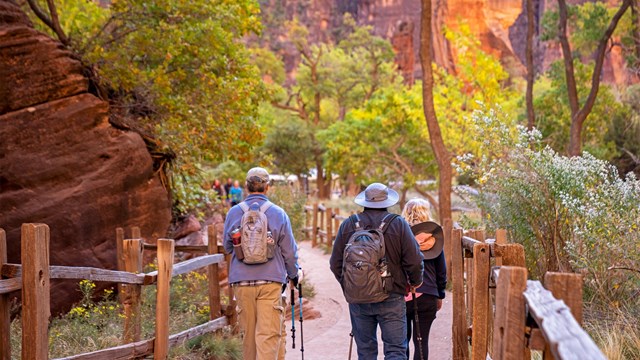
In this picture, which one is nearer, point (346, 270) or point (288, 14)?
point (346, 270)

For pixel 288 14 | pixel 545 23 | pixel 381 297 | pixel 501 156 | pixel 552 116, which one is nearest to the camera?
pixel 381 297

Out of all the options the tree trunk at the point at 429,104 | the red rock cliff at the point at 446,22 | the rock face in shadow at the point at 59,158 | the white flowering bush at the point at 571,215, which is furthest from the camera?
the red rock cliff at the point at 446,22

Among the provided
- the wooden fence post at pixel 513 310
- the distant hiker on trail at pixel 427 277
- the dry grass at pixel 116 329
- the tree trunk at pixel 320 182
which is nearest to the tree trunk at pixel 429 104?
the dry grass at pixel 116 329

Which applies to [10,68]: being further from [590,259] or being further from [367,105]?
[367,105]

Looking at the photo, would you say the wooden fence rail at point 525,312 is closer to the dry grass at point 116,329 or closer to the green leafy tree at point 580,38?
the dry grass at point 116,329

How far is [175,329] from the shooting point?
31.8 feet

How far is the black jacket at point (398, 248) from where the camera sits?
660cm

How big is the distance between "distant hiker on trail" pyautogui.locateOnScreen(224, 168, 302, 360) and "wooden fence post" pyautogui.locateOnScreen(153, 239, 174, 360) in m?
0.60

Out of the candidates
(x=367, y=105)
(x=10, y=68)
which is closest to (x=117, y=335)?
(x=10, y=68)

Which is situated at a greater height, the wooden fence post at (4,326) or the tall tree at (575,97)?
the tall tree at (575,97)

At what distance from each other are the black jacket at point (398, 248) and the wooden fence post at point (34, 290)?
2.29 metres

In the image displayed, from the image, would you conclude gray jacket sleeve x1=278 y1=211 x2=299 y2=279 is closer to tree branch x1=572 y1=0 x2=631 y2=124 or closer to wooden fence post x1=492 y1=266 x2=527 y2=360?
wooden fence post x1=492 y1=266 x2=527 y2=360

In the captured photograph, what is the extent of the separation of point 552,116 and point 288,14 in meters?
57.9

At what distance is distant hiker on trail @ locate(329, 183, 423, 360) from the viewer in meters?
6.48
